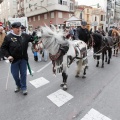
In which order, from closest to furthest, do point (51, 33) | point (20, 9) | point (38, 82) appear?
point (51, 33) < point (38, 82) < point (20, 9)

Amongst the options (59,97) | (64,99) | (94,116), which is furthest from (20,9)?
(94,116)

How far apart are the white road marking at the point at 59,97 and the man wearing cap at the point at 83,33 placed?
2.22m

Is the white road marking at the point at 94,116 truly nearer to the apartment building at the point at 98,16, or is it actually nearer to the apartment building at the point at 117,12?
the apartment building at the point at 98,16

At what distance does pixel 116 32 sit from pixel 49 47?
6.71 m

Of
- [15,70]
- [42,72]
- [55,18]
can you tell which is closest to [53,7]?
[55,18]

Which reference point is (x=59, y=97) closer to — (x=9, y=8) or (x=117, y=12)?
(x=9, y=8)

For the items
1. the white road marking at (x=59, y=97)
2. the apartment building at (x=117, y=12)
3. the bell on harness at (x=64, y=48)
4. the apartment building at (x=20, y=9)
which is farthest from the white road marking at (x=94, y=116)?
the apartment building at (x=117, y=12)

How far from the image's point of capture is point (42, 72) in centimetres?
706

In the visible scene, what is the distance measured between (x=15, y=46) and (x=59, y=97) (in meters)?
1.72

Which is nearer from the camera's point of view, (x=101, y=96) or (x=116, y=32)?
(x=101, y=96)

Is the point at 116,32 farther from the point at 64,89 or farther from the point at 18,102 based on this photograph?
the point at 18,102

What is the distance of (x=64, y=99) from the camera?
4469 millimetres

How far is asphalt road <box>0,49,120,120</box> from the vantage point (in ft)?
12.3

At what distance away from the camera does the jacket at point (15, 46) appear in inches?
166
